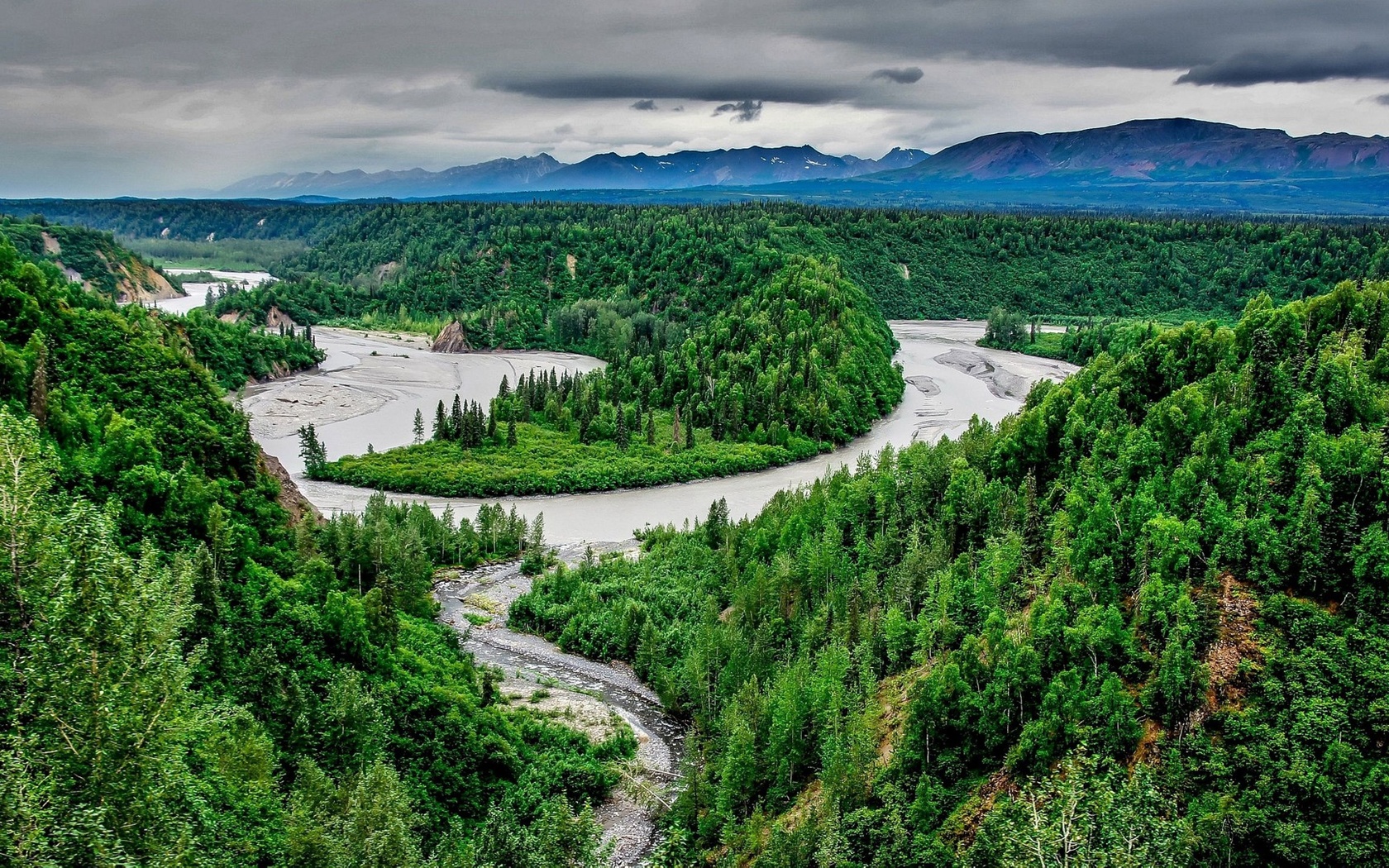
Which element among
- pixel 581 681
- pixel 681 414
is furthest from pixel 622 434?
pixel 581 681

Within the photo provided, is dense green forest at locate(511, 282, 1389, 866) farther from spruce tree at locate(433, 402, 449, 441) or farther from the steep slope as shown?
the steep slope

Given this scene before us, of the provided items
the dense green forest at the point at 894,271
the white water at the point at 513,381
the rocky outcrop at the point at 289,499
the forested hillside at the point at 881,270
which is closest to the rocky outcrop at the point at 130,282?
the dense green forest at the point at 894,271

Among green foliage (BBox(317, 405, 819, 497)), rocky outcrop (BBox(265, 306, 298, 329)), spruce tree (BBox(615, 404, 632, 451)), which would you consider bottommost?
green foliage (BBox(317, 405, 819, 497))

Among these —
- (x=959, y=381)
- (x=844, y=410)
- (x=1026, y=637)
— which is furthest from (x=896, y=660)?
(x=959, y=381)

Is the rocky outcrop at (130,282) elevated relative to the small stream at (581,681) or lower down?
elevated

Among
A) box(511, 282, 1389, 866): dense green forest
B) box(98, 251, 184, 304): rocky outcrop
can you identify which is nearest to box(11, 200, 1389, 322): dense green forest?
box(98, 251, 184, 304): rocky outcrop

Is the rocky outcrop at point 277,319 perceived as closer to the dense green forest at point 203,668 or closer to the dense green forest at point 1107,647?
the dense green forest at point 203,668
